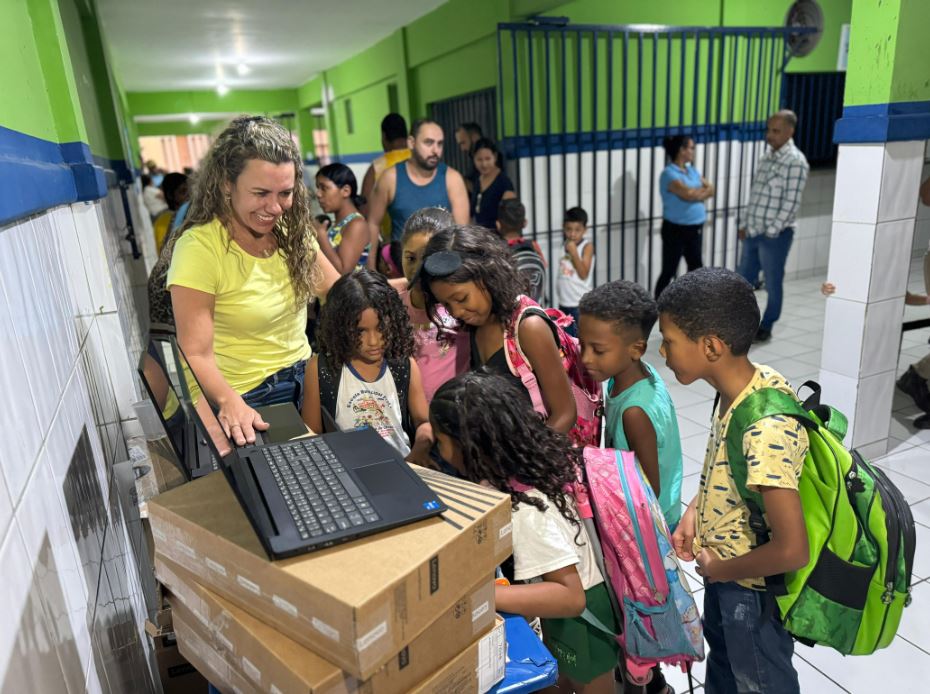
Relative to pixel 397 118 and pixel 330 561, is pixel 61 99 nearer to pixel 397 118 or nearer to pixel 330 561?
pixel 330 561

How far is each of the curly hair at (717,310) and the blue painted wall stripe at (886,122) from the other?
1787 millimetres

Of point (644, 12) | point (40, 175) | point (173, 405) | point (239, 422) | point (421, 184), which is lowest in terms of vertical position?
point (239, 422)

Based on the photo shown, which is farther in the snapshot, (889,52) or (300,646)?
(889,52)

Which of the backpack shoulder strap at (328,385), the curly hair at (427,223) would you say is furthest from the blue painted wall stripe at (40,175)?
the curly hair at (427,223)

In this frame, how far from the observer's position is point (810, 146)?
6539mm

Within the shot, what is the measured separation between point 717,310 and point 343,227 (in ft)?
7.09

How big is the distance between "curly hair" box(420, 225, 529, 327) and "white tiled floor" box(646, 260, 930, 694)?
1.22 metres

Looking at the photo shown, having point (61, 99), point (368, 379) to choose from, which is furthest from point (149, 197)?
point (368, 379)

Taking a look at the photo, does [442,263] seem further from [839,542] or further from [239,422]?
[839,542]

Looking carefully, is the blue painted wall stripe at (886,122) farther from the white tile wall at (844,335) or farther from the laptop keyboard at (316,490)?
the laptop keyboard at (316,490)

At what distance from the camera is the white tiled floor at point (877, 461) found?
→ 6.13 feet

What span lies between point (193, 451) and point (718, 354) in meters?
1.02

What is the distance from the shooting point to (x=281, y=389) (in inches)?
69.3

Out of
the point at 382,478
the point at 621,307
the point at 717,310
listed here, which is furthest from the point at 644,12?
the point at 382,478
